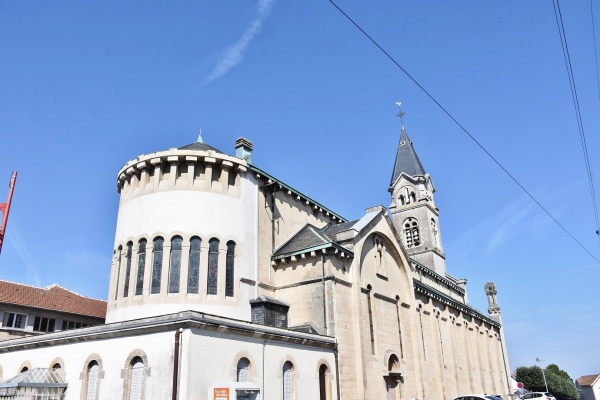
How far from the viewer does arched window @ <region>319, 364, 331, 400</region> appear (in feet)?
72.1

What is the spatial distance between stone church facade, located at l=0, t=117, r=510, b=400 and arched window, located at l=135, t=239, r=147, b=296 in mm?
70

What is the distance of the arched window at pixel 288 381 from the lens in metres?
19.9

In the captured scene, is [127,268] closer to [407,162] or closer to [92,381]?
[92,381]

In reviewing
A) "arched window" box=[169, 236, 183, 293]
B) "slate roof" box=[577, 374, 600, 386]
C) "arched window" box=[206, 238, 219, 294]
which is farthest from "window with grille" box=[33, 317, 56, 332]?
"slate roof" box=[577, 374, 600, 386]

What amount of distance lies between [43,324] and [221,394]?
22.5 meters

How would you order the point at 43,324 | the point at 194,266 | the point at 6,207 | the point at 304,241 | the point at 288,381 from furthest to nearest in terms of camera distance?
the point at 43,324 → the point at 304,241 → the point at 194,266 → the point at 288,381 → the point at 6,207

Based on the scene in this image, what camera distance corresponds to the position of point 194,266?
77.9 feet

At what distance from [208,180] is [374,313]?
12.7m

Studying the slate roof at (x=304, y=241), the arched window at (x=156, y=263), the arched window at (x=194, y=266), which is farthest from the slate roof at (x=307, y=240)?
the arched window at (x=156, y=263)

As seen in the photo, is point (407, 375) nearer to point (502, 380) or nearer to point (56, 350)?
point (56, 350)

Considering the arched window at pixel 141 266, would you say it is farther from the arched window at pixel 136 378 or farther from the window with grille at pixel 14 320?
the window with grille at pixel 14 320

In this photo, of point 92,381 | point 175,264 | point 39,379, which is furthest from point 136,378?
point 175,264

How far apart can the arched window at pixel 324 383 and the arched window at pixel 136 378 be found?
8.90m

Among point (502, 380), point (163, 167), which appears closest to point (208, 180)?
point (163, 167)
